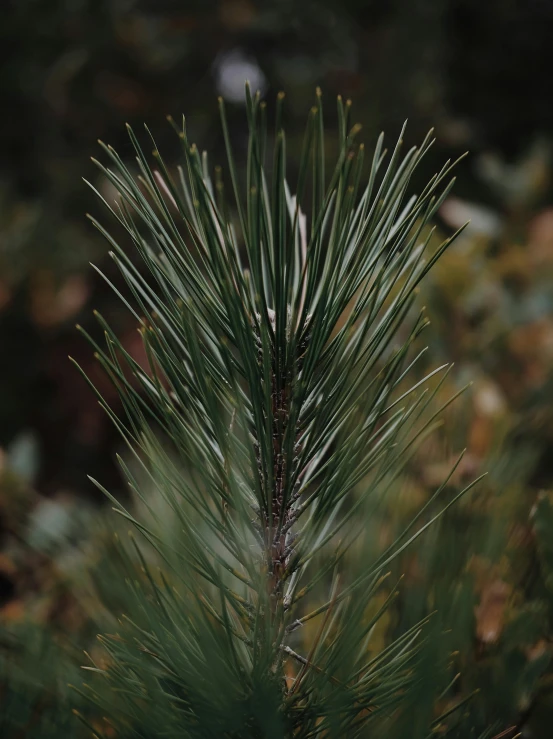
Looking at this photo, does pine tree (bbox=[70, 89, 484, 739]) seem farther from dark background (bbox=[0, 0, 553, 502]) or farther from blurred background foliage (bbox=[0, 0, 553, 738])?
dark background (bbox=[0, 0, 553, 502])

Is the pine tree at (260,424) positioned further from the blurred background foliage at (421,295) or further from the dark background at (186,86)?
the dark background at (186,86)

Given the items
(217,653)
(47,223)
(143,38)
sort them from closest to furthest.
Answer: (217,653) → (47,223) → (143,38)

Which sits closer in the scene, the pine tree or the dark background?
the pine tree

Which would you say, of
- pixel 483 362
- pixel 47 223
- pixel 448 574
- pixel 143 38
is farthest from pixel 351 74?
pixel 448 574

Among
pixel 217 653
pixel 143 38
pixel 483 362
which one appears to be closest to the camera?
pixel 217 653

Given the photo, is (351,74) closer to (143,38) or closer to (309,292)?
(143,38)

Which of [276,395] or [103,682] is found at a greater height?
[276,395]

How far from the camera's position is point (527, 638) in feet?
0.87

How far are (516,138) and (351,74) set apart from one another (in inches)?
9.7

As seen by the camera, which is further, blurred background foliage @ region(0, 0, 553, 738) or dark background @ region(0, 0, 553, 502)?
dark background @ region(0, 0, 553, 502)

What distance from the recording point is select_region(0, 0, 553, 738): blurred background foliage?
10.8 inches

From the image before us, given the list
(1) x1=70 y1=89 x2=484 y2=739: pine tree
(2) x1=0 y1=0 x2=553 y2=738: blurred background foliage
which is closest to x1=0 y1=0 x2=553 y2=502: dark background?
(2) x1=0 y1=0 x2=553 y2=738: blurred background foliage

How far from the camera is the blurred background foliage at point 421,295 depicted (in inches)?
10.8

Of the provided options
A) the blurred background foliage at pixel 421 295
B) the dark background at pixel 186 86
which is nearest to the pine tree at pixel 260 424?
the blurred background foliage at pixel 421 295
